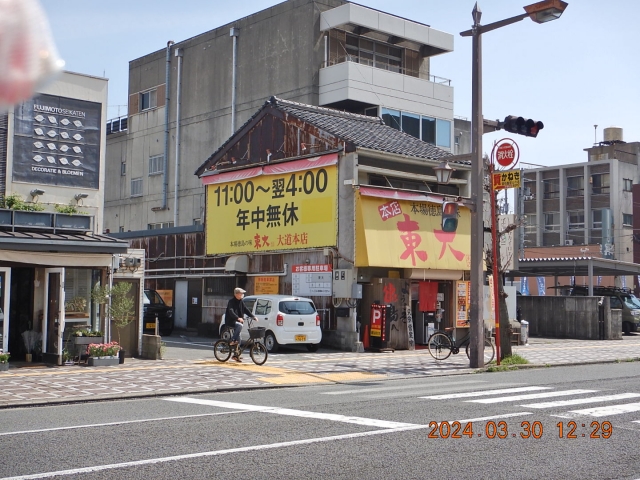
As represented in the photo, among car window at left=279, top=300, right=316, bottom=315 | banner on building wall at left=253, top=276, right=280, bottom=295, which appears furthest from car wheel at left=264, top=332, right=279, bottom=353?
banner on building wall at left=253, top=276, right=280, bottom=295

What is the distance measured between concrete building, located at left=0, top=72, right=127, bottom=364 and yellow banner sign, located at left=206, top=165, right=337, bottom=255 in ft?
27.0

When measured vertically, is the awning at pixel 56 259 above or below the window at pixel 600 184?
below

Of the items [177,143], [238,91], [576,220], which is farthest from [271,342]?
[576,220]

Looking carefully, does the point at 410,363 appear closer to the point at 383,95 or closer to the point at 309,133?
the point at 309,133

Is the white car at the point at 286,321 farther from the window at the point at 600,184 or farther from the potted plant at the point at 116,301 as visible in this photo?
the window at the point at 600,184

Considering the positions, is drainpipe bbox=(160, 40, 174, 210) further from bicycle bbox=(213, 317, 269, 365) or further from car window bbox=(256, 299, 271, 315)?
bicycle bbox=(213, 317, 269, 365)

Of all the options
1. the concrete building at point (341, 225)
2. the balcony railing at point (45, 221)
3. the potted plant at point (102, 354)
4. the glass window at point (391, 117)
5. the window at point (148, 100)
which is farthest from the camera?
the window at point (148, 100)

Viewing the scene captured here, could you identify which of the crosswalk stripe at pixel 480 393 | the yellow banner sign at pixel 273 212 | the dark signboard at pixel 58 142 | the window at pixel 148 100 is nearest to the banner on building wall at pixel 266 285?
the yellow banner sign at pixel 273 212

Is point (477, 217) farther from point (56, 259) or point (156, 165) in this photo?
point (156, 165)

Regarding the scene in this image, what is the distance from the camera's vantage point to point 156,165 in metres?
48.9

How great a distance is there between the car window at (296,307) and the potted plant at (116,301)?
17.9 ft

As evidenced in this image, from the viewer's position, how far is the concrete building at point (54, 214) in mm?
17672

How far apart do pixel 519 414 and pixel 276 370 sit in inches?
328

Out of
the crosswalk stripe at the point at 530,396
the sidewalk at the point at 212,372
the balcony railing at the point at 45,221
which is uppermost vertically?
the balcony railing at the point at 45,221
